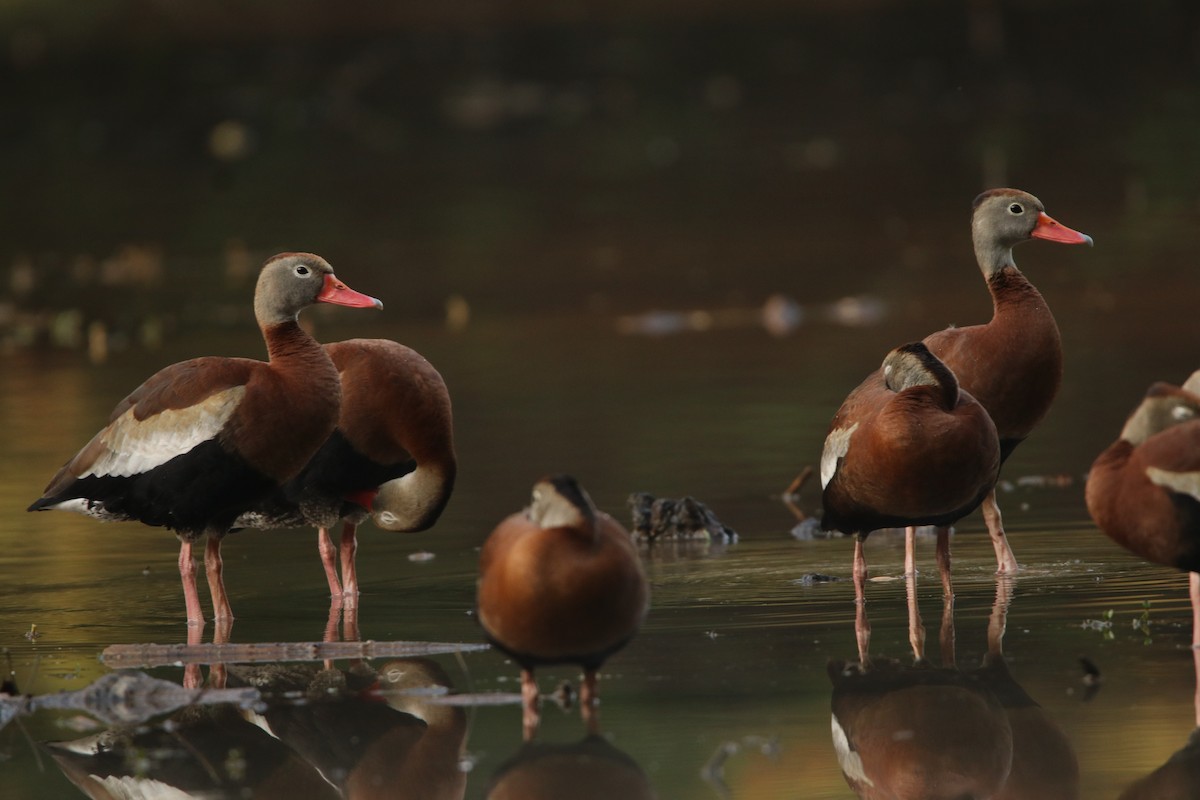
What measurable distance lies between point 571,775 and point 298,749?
40.5 inches

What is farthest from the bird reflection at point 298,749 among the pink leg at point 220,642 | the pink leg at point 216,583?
the pink leg at point 216,583

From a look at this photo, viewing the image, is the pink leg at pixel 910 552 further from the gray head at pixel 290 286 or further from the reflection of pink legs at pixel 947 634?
the gray head at pixel 290 286

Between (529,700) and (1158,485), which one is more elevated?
(1158,485)

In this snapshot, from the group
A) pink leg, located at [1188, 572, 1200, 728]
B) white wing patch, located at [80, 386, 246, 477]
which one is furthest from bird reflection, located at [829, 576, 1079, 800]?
white wing patch, located at [80, 386, 246, 477]

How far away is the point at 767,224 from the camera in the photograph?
24.7m

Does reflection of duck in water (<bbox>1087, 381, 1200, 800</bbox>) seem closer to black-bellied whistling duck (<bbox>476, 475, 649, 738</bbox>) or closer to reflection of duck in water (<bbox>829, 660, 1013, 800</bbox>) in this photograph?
reflection of duck in water (<bbox>829, 660, 1013, 800</bbox>)

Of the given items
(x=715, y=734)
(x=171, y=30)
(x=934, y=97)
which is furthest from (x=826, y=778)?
(x=171, y=30)

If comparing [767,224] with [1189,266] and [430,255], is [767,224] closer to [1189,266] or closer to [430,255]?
[430,255]

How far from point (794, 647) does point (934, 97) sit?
2670cm

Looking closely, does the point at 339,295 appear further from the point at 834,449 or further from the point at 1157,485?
the point at 1157,485

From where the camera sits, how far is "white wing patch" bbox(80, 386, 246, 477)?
9039mm

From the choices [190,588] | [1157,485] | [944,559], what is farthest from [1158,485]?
[190,588]

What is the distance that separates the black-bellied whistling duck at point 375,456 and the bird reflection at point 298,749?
223 centimetres

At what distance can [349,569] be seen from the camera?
9.72m
